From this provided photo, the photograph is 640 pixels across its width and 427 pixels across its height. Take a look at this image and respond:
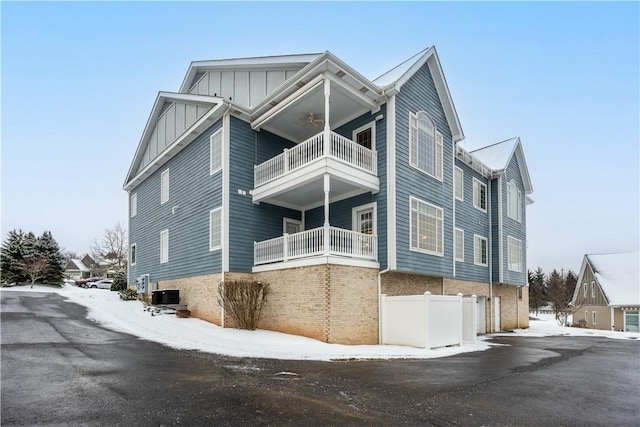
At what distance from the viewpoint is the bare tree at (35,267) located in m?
34.0

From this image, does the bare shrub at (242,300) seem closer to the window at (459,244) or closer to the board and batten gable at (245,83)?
the board and batten gable at (245,83)

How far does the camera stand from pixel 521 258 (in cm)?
2591

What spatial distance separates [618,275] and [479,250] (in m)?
23.2

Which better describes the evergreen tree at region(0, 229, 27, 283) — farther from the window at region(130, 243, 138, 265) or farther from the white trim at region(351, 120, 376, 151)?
the white trim at region(351, 120, 376, 151)

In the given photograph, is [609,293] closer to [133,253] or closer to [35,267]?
[133,253]

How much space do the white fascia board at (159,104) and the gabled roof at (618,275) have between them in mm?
36690

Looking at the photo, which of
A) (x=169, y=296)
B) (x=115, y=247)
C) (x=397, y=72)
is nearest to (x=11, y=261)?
(x=115, y=247)

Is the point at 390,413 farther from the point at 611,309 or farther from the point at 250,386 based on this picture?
the point at 611,309

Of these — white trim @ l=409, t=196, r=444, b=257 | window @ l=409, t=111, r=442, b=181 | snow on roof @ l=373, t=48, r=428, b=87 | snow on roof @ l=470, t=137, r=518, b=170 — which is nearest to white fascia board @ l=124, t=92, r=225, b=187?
snow on roof @ l=373, t=48, r=428, b=87

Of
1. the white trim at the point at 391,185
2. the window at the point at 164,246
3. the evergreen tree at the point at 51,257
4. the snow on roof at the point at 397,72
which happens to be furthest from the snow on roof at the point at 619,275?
the evergreen tree at the point at 51,257

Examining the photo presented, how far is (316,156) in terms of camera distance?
13.9m

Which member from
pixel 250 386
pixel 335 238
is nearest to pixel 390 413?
pixel 250 386

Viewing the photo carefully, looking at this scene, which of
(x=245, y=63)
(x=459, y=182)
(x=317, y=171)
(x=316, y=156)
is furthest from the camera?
(x=459, y=182)

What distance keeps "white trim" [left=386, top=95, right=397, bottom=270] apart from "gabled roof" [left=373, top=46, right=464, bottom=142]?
0.67 meters
